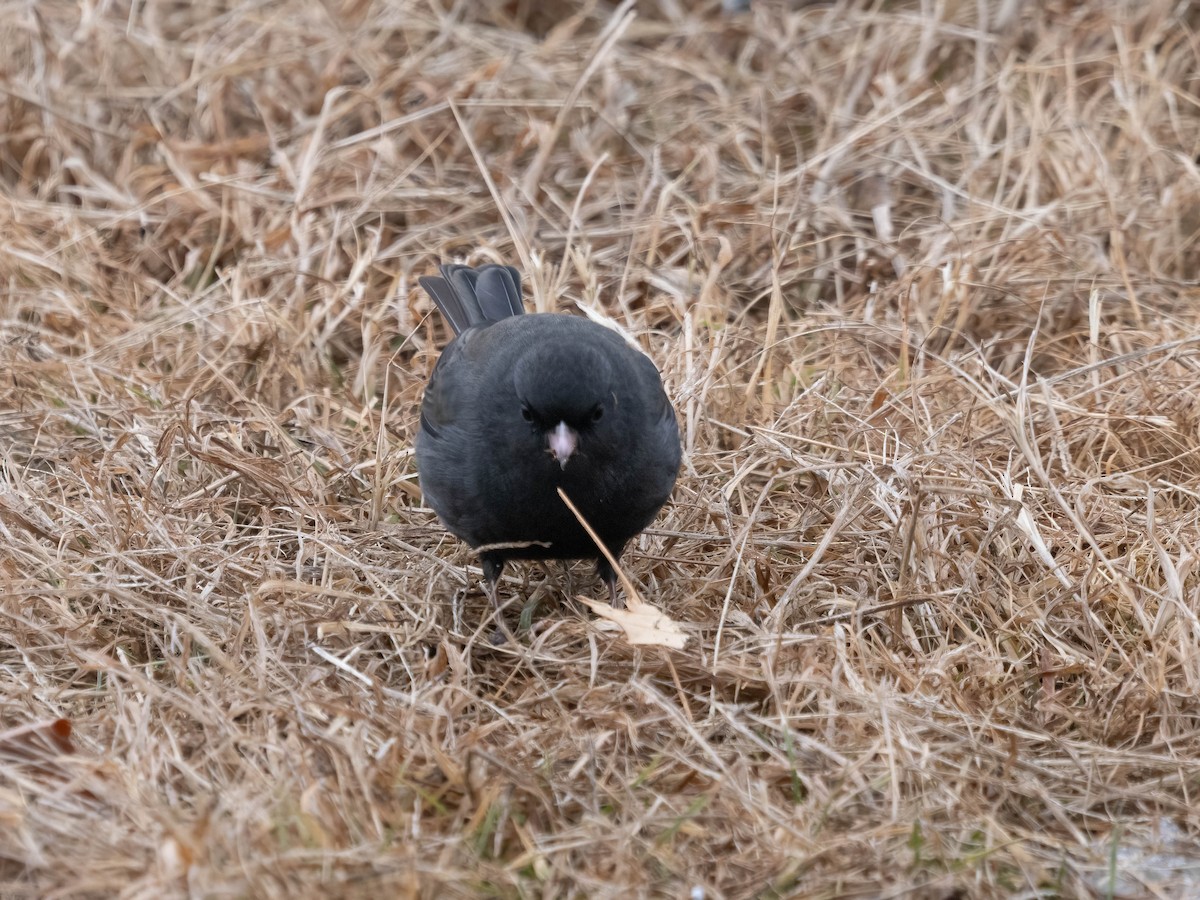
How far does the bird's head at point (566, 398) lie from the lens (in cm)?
302

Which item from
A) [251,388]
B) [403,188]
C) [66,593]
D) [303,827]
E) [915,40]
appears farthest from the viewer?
[915,40]

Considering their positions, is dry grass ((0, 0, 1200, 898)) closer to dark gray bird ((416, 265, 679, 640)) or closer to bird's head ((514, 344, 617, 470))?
dark gray bird ((416, 265, 679, 640))

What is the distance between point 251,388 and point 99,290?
2.70ft

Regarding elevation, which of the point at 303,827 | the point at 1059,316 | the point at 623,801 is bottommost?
the point at 1059,316

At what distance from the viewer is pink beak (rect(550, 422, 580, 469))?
2998 millimetres

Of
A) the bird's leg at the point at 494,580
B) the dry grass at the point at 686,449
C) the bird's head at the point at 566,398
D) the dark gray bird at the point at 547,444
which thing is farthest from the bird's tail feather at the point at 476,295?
the bird's head at the point at 566,398

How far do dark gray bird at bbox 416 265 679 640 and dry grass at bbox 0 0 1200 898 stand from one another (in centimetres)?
26

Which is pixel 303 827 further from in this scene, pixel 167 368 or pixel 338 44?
pixel 338 44

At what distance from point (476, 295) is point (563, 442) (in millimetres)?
1149

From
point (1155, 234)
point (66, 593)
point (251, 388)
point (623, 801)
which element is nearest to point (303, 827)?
point (623, 801)

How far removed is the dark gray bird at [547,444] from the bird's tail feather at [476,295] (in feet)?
1.47

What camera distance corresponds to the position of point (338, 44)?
18.9 feet

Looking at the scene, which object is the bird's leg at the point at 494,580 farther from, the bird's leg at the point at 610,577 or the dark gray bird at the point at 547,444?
the bird's leg at the point at 610,577

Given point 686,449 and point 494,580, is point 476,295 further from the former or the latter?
point 494,580
